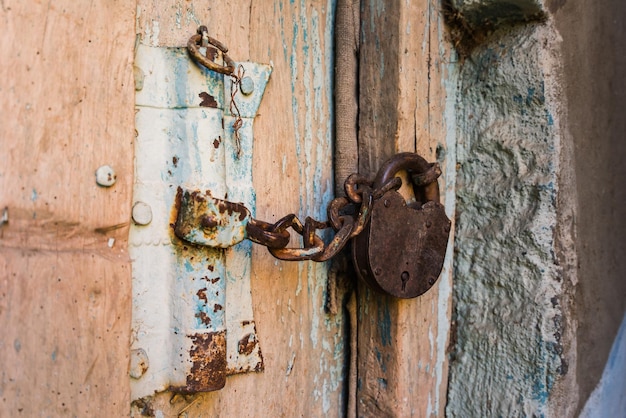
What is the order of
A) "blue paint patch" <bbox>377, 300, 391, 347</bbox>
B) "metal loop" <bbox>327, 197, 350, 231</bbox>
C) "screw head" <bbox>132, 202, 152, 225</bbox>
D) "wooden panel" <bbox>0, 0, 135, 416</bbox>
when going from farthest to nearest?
1. "blue paint patch" <bbox>377, 300, 391, 347</bbox>
2. "metal loop" <bbox>327, 197, 350, 231</bbox>
3. "screw head" <bbox>132, 202, 152, 225</bbox>
4. "wooden panel" <bbox>0, 0, 135, 416</bbox>

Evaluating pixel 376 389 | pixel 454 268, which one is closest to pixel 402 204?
pixel 454 268

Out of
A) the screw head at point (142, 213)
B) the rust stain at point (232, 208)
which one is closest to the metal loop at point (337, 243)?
the rust stain at point (232, 208)

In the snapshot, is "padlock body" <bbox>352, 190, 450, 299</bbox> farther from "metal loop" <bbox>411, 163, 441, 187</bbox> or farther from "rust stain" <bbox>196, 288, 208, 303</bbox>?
"rust stain" <bbox>196, 288, 208, 303</bbox>

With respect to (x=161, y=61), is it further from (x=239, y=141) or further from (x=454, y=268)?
(x=454, y=268)

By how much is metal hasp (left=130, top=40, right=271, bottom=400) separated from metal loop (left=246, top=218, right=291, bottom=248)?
0.7 inches

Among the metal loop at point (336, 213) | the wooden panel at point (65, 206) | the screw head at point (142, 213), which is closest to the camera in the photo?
the wooden panel at point (65, 206)

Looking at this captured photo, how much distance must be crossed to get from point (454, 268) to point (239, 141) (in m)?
0.45

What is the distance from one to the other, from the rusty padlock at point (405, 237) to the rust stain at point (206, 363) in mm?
236

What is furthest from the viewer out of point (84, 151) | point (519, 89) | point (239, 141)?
point (519, 89)

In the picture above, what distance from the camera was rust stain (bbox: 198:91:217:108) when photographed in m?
0.70

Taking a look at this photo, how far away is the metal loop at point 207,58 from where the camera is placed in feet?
2.24

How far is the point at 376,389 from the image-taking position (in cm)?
88

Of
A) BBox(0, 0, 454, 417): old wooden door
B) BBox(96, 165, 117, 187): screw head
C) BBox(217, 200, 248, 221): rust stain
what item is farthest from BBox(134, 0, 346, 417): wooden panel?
BBox(96, 165, 117, 187): screw head

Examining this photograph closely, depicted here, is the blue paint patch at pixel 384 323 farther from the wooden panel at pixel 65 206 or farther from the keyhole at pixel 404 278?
the wooden panel at pixel 65 206
